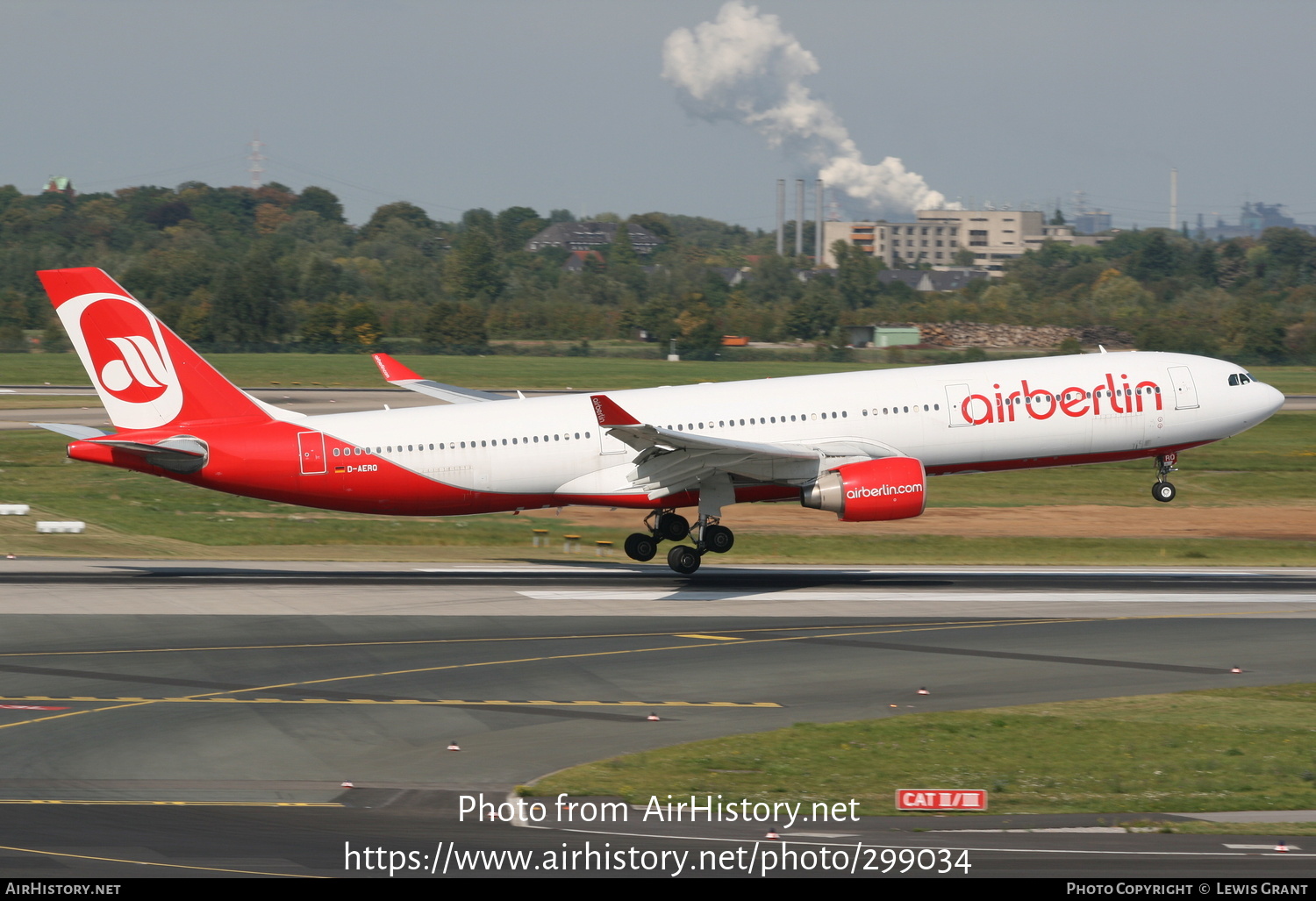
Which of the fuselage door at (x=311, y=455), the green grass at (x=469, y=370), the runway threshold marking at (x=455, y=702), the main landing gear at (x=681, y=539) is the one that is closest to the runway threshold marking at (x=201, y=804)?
the runway threshold marking at (x=455, y=702)

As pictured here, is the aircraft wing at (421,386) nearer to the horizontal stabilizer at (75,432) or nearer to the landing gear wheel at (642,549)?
the landing gear wheel at (642,549)

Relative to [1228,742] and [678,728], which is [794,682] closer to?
[678,728]

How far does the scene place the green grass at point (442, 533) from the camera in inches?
1781

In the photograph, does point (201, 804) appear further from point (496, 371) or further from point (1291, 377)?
point (1291, 377)

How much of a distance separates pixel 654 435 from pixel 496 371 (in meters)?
83.1

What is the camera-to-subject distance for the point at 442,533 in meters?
49.6

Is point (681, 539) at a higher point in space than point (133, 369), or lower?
lower

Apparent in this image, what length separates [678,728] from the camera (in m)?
22.8

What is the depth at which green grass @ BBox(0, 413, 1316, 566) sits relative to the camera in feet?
148

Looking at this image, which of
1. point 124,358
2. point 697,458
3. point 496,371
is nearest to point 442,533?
point 124,358

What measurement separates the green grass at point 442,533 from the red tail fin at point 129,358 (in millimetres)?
8983

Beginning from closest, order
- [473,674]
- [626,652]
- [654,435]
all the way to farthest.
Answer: [473,674]
[626,652]
[654,435]

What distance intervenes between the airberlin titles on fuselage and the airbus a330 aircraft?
51 mm

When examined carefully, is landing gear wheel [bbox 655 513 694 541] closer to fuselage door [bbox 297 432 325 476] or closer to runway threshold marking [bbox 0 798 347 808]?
fuselage door [bbox 297 432 325 476]
